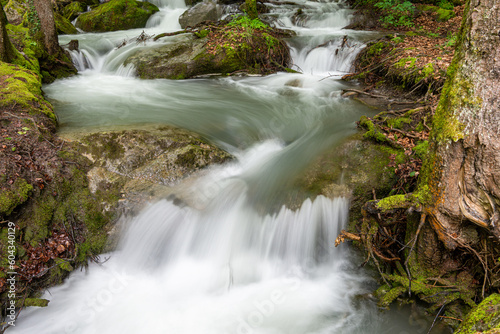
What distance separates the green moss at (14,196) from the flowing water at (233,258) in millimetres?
1033

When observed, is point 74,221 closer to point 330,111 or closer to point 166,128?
point 166,128

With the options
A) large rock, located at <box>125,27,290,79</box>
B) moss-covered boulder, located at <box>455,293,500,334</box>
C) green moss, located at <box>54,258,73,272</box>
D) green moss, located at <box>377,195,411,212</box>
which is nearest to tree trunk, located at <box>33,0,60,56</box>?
large rock, located at <box>125,27,290,79</box>

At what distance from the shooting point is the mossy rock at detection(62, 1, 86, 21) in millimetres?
13319

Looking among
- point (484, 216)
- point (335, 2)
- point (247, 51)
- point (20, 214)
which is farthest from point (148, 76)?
point (335, 2)

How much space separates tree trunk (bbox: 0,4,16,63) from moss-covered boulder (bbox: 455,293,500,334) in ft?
25.5

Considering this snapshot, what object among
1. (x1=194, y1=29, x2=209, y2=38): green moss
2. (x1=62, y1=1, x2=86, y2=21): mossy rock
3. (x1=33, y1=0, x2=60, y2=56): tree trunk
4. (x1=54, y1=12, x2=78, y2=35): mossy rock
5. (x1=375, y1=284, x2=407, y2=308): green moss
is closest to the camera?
(x1=375, y1=284, x2=407, y2=308): green moss

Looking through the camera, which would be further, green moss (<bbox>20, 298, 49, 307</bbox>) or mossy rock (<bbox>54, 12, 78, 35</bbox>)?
mossy rock (<bbox>54, 12, 78, 35</bbox>)

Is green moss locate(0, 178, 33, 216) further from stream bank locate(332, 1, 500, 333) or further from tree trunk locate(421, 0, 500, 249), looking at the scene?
tree trunk locate(421, 0, 500, 249)

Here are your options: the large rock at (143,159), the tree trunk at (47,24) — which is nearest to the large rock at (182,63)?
the tree trunk at (47,24)

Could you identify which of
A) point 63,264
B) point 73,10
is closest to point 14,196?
point 63,264

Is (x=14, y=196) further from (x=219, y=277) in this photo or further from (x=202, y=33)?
(x=202, y=33)

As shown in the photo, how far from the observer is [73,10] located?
13.5m

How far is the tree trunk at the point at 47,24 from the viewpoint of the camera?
688 centimetres

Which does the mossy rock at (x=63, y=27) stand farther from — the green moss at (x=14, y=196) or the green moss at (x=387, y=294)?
the green moss at (x=387, y=294)
